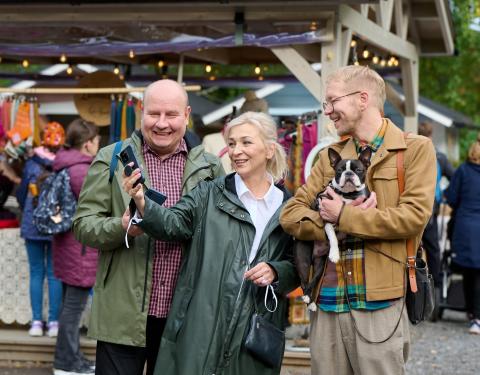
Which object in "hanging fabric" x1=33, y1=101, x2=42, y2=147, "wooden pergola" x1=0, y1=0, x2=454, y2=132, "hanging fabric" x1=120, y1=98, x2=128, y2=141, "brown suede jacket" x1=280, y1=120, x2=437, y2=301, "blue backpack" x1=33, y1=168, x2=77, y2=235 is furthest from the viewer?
"hanging fabric" x1=33, y1=101, x2=42, y2=147

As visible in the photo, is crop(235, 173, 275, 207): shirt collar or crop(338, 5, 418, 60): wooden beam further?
crop(338, 5, 418, 60): wooden beam

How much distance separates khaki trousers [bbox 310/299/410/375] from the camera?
3742mm

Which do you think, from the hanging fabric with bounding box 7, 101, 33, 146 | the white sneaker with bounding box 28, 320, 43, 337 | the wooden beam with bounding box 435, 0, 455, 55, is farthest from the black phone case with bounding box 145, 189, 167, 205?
the wooden beam with bounding box 435, 0, 455, 55

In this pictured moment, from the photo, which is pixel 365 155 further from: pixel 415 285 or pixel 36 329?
pixel 36 329

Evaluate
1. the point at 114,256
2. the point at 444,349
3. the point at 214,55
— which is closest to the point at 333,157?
the point at 114,256

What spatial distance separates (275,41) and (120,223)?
4406 millimetres

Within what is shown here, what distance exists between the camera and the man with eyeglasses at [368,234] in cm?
371

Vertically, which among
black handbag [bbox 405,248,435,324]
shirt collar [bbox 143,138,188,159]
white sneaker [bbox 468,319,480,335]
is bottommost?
white sneaker [bbox 468,319,480,335]

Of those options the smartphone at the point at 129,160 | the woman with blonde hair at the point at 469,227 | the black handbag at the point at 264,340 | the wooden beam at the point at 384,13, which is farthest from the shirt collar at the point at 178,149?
the woman with blonde hair at the point at 469,227

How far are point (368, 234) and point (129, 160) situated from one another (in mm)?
1065

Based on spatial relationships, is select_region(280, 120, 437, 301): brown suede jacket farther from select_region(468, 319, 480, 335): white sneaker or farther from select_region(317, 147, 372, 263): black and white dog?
select_region(468, 319, 480, 335): white sneaker

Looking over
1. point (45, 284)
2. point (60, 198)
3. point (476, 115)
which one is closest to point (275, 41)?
Answer: point (60, 198)

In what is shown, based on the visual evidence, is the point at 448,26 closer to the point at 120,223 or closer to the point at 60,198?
the point at 60,198

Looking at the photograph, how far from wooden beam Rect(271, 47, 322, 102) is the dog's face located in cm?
428
